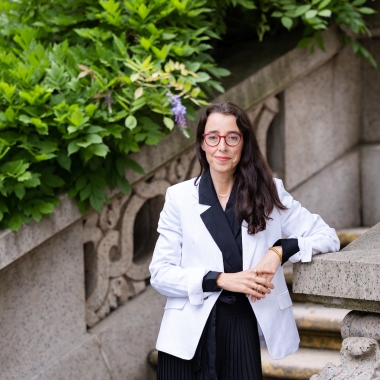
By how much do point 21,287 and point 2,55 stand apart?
1.26 m

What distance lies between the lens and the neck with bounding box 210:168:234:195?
287cm

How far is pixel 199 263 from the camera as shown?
2801 mm

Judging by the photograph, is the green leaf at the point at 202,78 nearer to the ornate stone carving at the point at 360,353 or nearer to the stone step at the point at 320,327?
the stone step at the point at 320,327

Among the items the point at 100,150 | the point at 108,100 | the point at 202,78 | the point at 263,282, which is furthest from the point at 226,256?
the point at 202,78

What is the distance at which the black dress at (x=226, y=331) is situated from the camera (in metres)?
2.79

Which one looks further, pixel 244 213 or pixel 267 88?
pixel 267 88

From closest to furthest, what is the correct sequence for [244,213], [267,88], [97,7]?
1. [244,213]
2. [97,7]
3. [267,88]

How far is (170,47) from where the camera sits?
4117 millimetres

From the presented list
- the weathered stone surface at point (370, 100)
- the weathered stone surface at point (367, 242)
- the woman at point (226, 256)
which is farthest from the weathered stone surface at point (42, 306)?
the weathered stone surface at point (370, 100)

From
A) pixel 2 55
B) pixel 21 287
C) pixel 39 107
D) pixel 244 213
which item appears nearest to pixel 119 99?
pixel 39 107

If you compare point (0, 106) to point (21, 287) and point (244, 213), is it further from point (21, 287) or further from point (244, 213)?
point (244, 213)

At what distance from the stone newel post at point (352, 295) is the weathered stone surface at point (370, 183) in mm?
2668

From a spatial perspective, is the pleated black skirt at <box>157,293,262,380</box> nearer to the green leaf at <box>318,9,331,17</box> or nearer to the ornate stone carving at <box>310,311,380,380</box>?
the ornate stone carving at <box>310,311,380,380</box>

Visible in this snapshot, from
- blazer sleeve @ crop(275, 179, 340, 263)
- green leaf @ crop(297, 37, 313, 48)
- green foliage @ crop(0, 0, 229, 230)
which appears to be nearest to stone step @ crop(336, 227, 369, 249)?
green leaf @ crop(297, 37, 313, 48)
